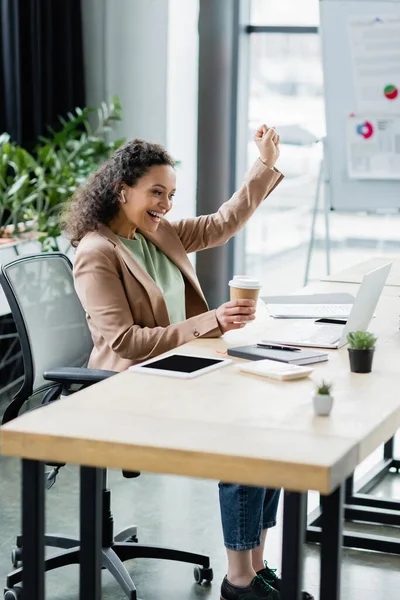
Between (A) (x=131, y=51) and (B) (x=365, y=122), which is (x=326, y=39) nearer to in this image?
(B) (x=365, y=122)

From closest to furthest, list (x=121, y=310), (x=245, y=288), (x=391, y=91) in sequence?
1. (x=245, y=288)
2. (x=121, y=310)
3. (x=391, y=91)

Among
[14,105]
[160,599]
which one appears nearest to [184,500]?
[160,599]

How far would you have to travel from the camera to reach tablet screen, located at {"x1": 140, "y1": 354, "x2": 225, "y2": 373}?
2.25m

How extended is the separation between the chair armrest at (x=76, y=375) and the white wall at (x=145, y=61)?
11.0 ft

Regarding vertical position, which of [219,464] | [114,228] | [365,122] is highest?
[365,122]

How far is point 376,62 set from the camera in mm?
4164

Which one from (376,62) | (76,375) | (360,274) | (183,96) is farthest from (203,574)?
(183,96)

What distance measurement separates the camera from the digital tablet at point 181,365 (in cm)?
221

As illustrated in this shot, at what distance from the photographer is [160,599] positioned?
8.87 ft

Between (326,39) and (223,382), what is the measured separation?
251cm

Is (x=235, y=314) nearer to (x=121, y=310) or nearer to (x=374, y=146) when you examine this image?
(x=121, y=310)

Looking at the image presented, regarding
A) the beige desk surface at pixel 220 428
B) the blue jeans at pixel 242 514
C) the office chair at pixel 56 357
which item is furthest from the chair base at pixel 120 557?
the beige desk surface at pixel 220 428

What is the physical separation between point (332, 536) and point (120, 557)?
1.14 meters

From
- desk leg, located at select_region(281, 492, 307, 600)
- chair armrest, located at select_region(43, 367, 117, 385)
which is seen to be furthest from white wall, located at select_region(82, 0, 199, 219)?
desk leg, located at select_region(281, 492, 307, 600)
